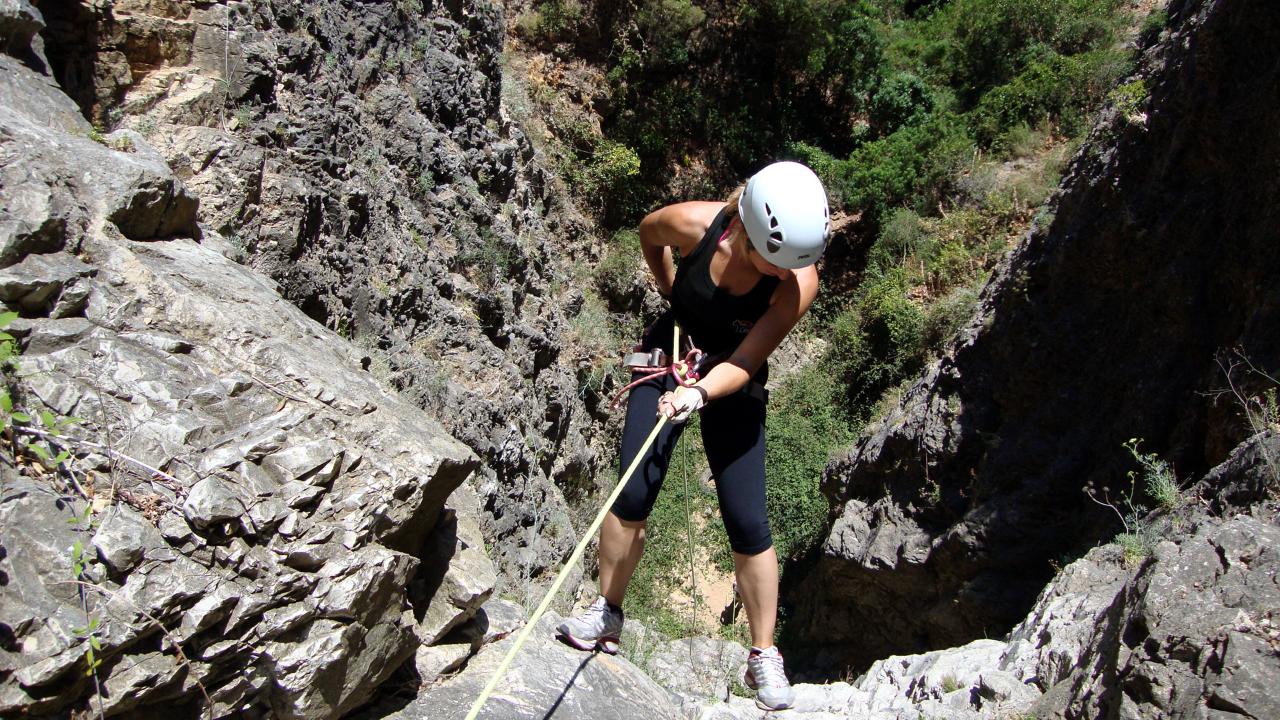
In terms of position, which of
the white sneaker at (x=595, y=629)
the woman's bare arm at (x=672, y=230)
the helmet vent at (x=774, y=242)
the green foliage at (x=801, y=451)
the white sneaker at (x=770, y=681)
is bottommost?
the green foliage at (x=801, y=451)

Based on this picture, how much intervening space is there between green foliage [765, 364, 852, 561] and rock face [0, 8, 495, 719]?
32.1 feet

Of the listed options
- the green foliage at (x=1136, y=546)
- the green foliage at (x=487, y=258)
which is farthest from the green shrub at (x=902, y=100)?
the green foliage at (x=1136, y=546)

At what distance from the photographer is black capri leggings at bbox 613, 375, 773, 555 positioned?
11.2ft

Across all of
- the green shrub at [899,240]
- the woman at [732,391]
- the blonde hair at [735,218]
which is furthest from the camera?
the green shrub at [899,240]

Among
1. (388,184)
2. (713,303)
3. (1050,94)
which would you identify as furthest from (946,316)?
(713,303)

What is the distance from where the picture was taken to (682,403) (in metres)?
3.12

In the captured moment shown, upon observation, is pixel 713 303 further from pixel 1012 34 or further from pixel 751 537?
pixel 1012 34

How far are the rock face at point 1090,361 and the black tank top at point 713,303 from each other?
3255 millimetres

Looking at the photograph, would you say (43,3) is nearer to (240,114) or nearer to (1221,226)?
(240,114)

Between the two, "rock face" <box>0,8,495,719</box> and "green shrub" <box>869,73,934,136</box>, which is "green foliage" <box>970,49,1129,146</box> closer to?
"green shrub" <box>869,73,934,136</box>

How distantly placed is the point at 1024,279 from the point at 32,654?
7848 millimetres

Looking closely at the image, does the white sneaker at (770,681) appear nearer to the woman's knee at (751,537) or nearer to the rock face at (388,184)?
the woman's knee at (751,537)

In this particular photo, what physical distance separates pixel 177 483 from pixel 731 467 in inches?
81.3

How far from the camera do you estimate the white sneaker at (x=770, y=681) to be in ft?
11.7
